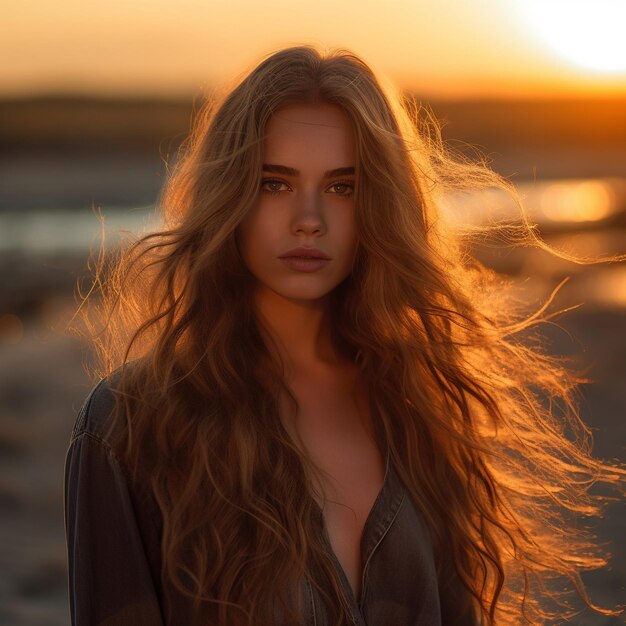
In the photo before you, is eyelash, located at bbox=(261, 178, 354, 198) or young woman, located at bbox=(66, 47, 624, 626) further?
eyelash, located at bbox=(261, 178, 354, 198)

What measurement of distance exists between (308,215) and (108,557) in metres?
0.90

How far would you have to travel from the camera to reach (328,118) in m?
2.93

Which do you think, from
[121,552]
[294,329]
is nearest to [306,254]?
[294,329]

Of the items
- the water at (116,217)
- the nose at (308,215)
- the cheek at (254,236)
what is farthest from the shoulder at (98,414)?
the water at (116,217)

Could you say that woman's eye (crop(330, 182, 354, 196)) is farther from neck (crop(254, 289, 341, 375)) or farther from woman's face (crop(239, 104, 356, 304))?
neck (crop(254, 289, 341, 375))

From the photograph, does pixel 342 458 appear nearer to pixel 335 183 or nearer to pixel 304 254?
A: pixel 304 254

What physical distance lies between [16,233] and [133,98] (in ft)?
171

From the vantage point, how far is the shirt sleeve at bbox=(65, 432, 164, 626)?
8.52ft

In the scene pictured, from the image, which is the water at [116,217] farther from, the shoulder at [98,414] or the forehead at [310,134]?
the shoulder at [98,414]

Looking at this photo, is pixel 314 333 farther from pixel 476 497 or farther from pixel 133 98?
pixel 133 98

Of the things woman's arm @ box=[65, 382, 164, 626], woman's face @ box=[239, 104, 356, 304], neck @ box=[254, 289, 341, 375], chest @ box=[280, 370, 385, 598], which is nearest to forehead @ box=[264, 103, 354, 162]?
woman's face @ box=[239, 104, 356, 304]

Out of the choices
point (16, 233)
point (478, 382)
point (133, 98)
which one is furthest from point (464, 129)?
point (478, 382)

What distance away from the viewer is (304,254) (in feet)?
9.32

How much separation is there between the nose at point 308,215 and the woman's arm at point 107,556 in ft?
2.25
